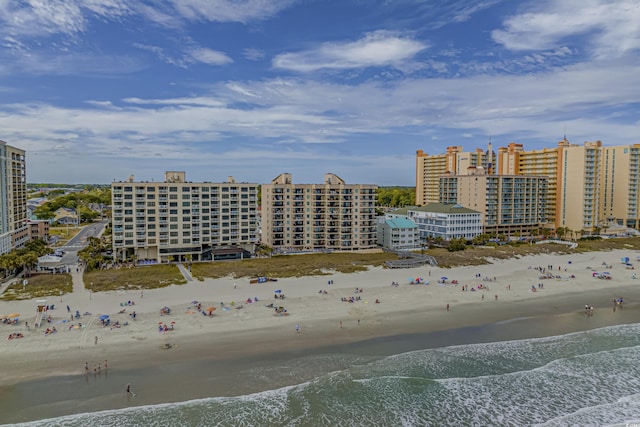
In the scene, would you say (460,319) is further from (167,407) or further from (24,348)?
(24,348)

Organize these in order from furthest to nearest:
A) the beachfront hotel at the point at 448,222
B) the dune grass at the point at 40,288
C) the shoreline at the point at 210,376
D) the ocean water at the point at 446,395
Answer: the beachfront hotel at the point at 448,222
the dune grass at the point at 40,288
the shoreline at the point at 210,376
the ocean water at the point at 446,395

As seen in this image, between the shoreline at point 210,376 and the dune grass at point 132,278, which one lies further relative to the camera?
the dune grass at point 132,278

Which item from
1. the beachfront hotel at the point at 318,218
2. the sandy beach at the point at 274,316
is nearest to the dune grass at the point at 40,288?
the sandy beach at the point at 274,316

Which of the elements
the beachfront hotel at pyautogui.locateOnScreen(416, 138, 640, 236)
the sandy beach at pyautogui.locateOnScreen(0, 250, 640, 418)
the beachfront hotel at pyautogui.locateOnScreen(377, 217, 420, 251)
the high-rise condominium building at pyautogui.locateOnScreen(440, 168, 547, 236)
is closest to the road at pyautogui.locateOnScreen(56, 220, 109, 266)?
the sandy beach at pyautogui.locateOnScreen(0, 250, 640, 418)

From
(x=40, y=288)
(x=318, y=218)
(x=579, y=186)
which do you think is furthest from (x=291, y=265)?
(x=579, y=186)

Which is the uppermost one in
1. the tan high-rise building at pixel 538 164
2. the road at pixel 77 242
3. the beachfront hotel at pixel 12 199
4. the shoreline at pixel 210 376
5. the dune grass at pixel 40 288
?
the tan high-rise building at pixel 538 164

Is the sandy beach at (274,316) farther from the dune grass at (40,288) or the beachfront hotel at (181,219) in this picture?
the beachfront hotel at (181,219)

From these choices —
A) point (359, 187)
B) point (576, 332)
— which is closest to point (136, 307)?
point (576, 332)

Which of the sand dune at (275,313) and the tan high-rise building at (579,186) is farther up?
the tan high-rise building at (579,186)
